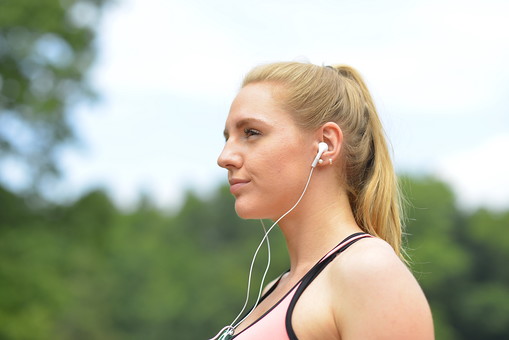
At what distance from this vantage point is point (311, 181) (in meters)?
2.57

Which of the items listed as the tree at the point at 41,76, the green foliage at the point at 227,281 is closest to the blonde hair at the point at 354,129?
the tree at the point at 41,76

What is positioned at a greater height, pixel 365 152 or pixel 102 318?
pixel 102 318

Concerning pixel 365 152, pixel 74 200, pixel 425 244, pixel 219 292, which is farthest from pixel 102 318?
pixel 365 152

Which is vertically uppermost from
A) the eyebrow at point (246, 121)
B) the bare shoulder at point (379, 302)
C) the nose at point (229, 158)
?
the eyebrow at point (246, 121)

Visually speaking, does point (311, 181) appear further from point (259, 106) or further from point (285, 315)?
point (285, 315)

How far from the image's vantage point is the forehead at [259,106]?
256 centimetres

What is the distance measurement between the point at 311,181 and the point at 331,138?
156 millimetres

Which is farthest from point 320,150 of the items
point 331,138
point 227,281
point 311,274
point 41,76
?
point 227,281

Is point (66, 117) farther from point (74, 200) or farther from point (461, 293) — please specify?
point (461, 293)

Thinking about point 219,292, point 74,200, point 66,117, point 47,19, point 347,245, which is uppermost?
point 219,292

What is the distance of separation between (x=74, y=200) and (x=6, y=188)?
1406mm

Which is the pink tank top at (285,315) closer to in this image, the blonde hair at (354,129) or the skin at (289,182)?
the skin at (289,182)

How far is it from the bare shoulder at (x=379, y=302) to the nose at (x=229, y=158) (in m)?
0.58

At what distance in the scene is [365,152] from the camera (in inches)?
106
